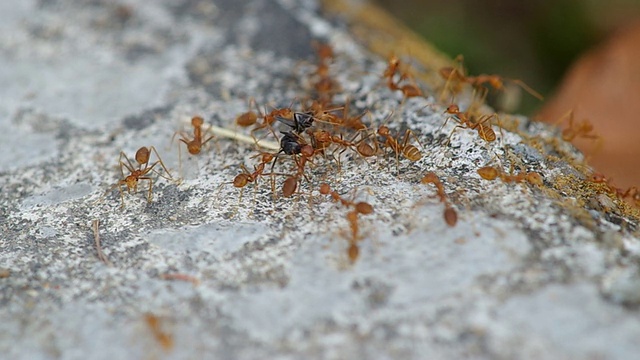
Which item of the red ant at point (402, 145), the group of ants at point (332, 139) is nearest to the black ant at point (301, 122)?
the group of ants at point (332, 139)

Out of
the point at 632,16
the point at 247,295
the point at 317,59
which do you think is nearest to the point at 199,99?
the point at 317,59

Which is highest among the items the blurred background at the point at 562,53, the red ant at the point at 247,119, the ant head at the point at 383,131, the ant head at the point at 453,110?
the blurred background at the point at 562,53

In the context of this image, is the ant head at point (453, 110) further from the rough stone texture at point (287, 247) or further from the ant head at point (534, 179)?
the ant head at point (534, 179)

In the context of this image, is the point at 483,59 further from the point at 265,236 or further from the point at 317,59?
the point at 265,236

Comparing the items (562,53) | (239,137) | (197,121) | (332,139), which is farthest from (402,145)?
(562,53)

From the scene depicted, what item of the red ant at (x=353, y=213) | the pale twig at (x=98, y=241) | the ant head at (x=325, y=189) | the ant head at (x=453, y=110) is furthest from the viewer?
the ant head at (x=453, y=110)

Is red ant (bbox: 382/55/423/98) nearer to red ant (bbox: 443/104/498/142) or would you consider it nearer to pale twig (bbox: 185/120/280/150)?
red ant (bbox: 443/104/498/142)

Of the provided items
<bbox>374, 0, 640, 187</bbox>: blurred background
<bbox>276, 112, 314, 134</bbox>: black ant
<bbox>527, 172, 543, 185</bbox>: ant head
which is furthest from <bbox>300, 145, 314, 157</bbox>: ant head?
<bbox>374, 0, 640, 187</bbox>: blurred background
